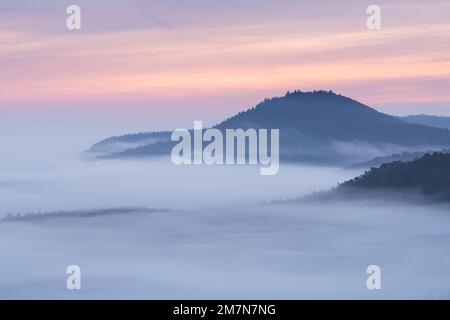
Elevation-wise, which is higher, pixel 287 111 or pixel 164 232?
pixel 287 111

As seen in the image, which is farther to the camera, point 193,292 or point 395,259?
point 395,259

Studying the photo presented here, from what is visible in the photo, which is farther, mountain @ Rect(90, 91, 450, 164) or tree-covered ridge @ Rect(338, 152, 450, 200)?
tree-covered ridge @ Rect(338, 152, 450, 200)

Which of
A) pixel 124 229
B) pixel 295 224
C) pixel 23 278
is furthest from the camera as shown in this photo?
pixel 124 229

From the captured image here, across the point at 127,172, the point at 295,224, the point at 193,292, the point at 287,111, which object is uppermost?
the point at 287,111

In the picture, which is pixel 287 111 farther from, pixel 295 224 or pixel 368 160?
pixel 295 224

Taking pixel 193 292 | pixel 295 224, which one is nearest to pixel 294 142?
pixel 295 224

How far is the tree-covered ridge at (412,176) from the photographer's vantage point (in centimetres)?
8462

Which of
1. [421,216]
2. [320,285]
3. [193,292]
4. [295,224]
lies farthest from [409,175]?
[193,292]

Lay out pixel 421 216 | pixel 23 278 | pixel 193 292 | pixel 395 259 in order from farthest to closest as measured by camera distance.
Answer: pixel 421 216 → pixel 395 259 → pixel 23 278 → pixel 193 292

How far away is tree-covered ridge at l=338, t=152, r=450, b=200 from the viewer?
278ft

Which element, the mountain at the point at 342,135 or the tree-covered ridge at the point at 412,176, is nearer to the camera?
the mountain at the point at 342,135

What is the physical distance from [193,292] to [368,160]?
161ft

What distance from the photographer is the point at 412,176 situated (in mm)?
95000

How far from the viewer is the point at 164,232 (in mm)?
39875
